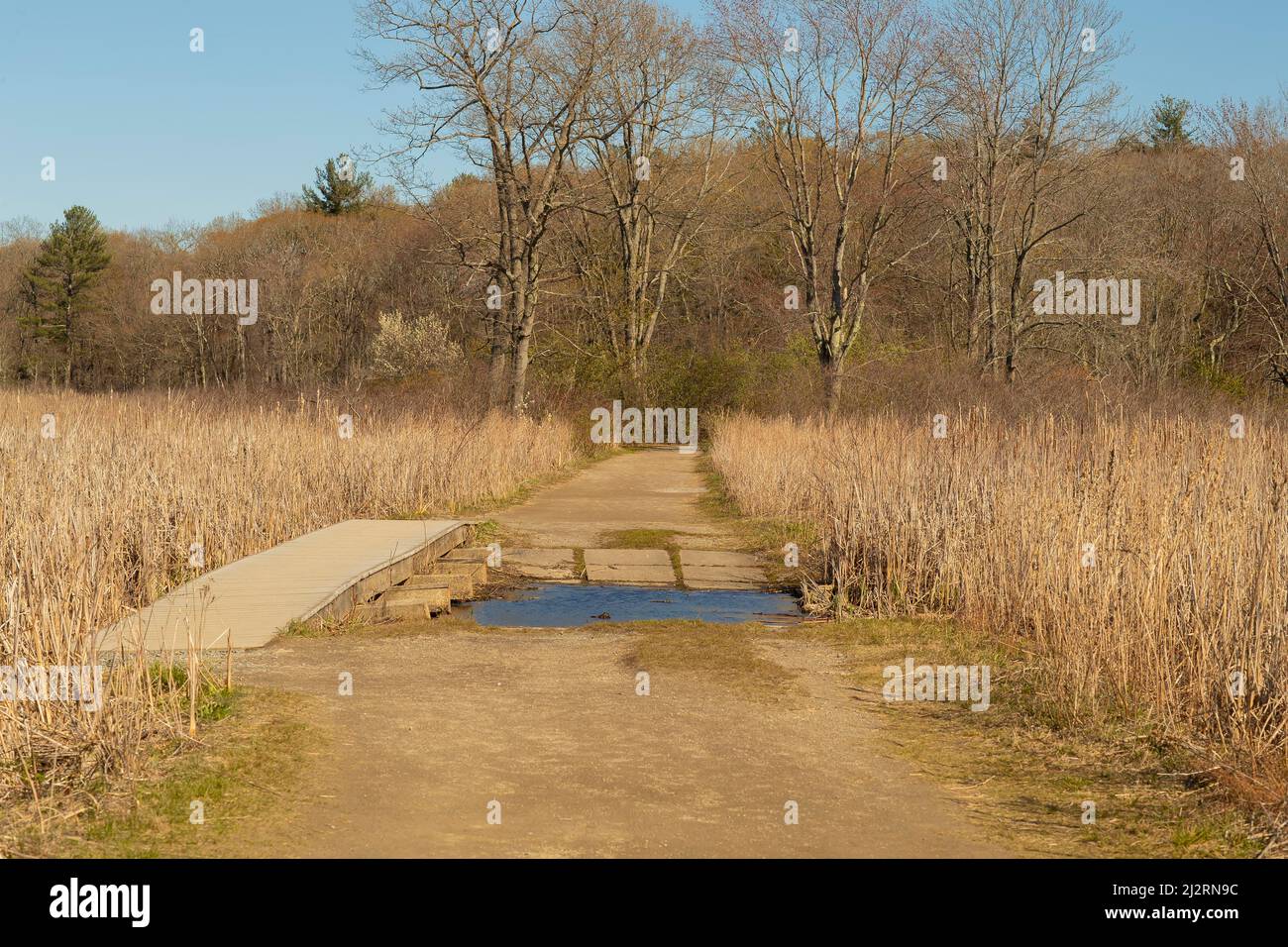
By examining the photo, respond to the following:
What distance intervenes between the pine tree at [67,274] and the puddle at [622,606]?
58221mm

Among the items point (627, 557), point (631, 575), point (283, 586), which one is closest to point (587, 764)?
point (283, 586)

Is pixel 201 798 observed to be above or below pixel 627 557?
above

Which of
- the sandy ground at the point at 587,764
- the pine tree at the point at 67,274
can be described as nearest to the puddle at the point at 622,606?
the sandy ground at the point at 587,764

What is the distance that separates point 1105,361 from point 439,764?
35.9m

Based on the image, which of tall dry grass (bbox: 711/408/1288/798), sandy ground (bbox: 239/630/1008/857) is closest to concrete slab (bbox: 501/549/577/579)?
tall dry grass (bbox: 711/408/1288/798)

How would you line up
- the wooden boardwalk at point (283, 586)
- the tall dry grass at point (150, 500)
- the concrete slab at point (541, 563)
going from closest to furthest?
the tall dry grass at point (150, 500), the wooden boardwalk at point (283, 586), the concrete slab at point (541, 563)

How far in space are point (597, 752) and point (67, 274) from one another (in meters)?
66.0

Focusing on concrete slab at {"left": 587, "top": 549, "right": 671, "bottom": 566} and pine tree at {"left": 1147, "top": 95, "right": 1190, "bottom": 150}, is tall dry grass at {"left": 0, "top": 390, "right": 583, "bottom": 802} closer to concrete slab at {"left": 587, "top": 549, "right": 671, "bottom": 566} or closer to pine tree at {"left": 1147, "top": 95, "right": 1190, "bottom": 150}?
concrete slab at {"left": 587, "top": 549, "right": 671, "bottom": 566}

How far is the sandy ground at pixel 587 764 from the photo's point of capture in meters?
4.66

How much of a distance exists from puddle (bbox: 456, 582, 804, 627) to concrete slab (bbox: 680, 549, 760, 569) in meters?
1.47

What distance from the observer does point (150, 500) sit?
34.1ft

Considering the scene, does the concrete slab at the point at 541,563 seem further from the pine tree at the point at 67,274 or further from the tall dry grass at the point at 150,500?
the pine tree at the point at 67,274

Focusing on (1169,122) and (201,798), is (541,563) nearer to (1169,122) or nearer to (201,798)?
(201,798)
